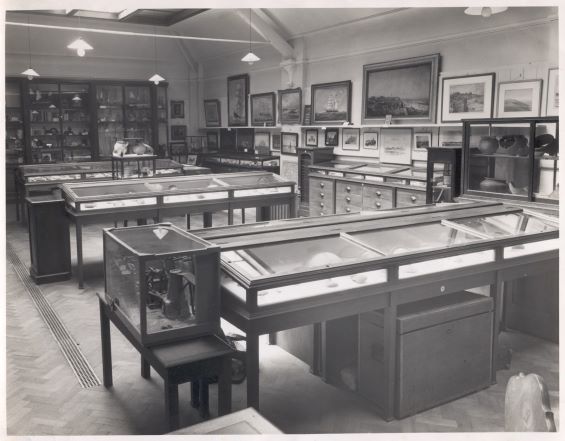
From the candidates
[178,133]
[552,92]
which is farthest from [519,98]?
[178,133]

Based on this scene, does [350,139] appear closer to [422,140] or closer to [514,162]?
[422,140]

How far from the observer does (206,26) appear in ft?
42.1

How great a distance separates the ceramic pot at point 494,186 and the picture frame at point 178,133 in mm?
10213

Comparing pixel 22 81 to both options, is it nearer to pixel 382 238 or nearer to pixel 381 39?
pixel 381 39

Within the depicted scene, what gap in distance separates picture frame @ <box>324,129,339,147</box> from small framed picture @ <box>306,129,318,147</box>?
1.13 ft

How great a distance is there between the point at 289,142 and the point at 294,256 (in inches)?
338

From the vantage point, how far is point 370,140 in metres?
10.0

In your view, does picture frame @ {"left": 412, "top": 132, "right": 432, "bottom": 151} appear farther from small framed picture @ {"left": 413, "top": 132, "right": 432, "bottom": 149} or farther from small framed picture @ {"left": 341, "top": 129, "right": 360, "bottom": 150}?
small framed picture @ {"left": 341, "top": 129, "right": 360, "bottom": 150}

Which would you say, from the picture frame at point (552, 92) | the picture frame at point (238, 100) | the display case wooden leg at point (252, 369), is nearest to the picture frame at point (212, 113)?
the picture frame at point (238, 100)

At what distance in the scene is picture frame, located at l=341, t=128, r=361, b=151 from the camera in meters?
10.3

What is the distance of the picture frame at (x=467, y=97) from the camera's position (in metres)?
7.75

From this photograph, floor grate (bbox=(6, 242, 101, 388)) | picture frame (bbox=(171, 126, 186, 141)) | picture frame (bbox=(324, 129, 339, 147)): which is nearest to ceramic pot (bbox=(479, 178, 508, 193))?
floor grate (bbox=(6, 242, 101, 388))

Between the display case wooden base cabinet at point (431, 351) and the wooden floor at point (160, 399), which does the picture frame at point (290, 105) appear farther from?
the display case wooden base cabinet at point (431, 351)

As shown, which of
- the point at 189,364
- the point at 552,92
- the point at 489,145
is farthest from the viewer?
the point at 552,92
